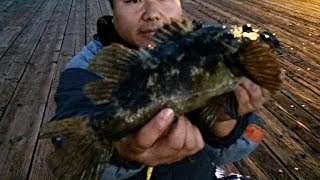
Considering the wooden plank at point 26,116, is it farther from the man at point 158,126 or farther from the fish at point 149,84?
the fish at point 149,84

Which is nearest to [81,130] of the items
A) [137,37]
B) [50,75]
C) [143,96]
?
[143,96]

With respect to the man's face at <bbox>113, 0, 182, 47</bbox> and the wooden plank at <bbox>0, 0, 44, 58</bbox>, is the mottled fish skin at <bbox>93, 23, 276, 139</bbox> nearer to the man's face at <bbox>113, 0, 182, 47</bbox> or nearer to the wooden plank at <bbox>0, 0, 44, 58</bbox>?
the man's face at <bbox>113, 0, 182, 47</bbox>

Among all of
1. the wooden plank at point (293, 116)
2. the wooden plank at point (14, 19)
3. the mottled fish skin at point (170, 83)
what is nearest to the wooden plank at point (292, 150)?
the wooden plank at point (293, 116)

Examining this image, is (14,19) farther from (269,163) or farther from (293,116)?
(269,163)

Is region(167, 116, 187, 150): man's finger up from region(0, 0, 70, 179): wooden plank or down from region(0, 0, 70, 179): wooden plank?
up

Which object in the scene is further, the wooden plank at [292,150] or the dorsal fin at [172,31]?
the wooden plank at [292,150]

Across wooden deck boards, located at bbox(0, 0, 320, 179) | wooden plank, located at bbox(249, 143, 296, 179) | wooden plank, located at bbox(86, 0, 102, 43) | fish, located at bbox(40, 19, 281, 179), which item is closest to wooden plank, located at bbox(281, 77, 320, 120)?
wooden deck boards, located at bbox(0, 0, 320, 179)
